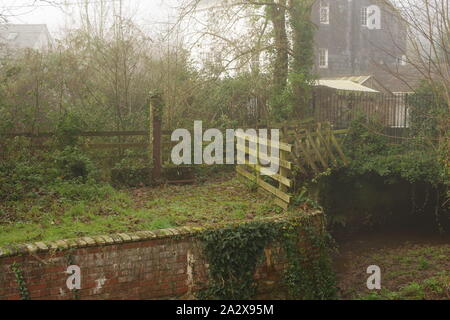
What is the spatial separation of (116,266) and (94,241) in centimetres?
51

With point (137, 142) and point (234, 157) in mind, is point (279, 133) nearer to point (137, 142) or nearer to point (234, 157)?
point (234, 157)

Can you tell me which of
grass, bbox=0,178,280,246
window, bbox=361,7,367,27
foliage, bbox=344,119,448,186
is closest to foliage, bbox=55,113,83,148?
grass, bbox=0,178,280,246

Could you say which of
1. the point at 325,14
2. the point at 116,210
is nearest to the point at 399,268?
the point at 116,210

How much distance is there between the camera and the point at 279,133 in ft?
46.3

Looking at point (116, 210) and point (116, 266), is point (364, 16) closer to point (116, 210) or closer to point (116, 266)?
point (116, 210)

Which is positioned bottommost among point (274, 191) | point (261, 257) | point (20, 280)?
point (261, 257)

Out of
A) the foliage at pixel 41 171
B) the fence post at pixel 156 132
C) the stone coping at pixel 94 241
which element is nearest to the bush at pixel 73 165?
the foliage at pixel 41 171

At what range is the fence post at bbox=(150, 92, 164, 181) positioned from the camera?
40.3ft

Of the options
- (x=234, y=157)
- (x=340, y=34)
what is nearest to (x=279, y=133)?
(x=234, y=157)

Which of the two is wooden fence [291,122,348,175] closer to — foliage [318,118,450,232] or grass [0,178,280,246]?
foliage [318,118,450,232]

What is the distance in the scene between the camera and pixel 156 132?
1230cm

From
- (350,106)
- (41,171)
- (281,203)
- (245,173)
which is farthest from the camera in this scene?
(350,106)

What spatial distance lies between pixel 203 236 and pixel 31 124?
7.35 meters

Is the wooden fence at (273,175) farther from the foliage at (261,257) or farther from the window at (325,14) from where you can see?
the window at (325,14)
